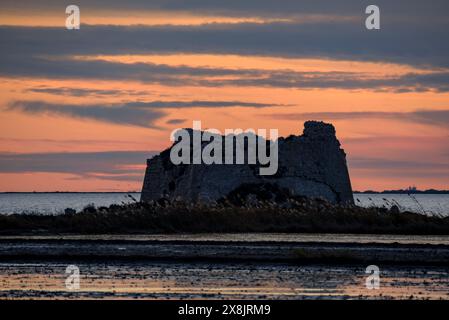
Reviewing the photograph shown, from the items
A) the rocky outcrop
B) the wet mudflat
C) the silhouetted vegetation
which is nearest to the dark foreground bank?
the silhouetted vegetation

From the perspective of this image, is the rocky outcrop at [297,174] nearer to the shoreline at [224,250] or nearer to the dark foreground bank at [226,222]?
the dark foreground bank at [226,222]

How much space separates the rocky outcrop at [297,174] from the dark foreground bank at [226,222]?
9892 millimetres

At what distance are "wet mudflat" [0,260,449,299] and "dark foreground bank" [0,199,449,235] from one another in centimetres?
1718

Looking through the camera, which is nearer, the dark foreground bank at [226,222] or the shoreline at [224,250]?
the shoreline at [224,250]

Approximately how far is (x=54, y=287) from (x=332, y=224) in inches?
1013

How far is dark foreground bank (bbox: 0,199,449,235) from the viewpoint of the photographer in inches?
1933

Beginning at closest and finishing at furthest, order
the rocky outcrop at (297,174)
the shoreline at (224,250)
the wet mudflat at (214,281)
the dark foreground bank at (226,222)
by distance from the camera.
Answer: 1. the wet mudflat at (214,281)
2. the shoreline at (224,250)
3. the dark foreground bank at (226,222)
4. the rocky outcrop at (297,174)

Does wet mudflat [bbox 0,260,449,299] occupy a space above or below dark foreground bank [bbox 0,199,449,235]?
below

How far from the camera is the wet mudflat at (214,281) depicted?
24.1m

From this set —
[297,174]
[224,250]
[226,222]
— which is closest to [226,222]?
[226,222]

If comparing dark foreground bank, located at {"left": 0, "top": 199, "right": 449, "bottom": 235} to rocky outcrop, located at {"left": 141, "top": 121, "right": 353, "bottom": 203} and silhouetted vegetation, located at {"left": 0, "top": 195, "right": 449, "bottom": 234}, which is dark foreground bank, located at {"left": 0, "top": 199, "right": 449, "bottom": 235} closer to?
silhouetted vegetation, located at {"left": 0, "top": 195, "right": 449, "bottom": 234}

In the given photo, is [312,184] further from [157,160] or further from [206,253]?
[206,253]

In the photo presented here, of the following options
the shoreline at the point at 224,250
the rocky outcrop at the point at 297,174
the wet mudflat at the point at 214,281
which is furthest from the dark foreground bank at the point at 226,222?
the wet mudflat at the point at 214,281
